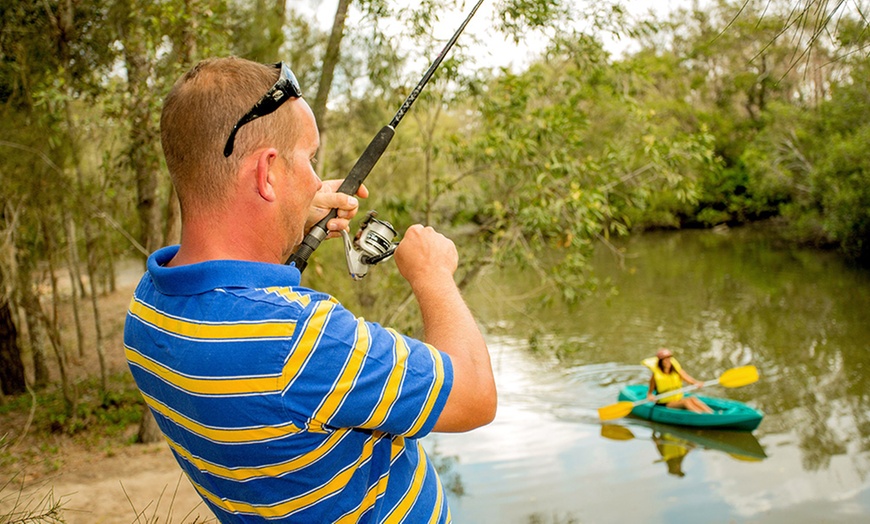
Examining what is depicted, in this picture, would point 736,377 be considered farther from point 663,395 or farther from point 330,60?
point 330,60

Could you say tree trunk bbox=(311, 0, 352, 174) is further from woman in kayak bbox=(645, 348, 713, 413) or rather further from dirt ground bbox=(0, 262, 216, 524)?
woman in kayak bbox=(645, 348, 713, 413)

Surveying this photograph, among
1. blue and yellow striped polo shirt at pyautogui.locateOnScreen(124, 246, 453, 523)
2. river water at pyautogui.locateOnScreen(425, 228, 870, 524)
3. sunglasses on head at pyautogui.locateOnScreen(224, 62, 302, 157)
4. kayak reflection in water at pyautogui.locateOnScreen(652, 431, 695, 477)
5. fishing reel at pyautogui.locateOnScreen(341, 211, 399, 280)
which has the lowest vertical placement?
kayak reflection in water at pyautogui.locateOnScreen(652, 431, 695, 477)

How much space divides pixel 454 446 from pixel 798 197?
22272 mm

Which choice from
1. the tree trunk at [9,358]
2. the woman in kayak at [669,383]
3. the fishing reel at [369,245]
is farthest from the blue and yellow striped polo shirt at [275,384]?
the tree trunk at [9,358]

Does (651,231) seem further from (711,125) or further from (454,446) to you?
(454,446)

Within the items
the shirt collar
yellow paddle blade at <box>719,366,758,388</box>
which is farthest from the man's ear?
yellow paddle blade at <box>719,366,758,388</box>

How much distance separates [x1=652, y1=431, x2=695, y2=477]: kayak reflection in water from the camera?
9.98 meters

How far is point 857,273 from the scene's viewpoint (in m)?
21.7

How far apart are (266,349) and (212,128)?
1.21 ft

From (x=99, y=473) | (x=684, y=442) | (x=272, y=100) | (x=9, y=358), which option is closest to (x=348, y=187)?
(x=272, y=100)

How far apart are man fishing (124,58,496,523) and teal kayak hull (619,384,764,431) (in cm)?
1029

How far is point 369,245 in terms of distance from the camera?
66.4 inches

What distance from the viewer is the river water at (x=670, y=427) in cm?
870

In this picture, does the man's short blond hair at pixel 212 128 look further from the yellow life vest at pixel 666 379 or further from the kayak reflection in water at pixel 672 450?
the yellow life vest at pixel 666 379
